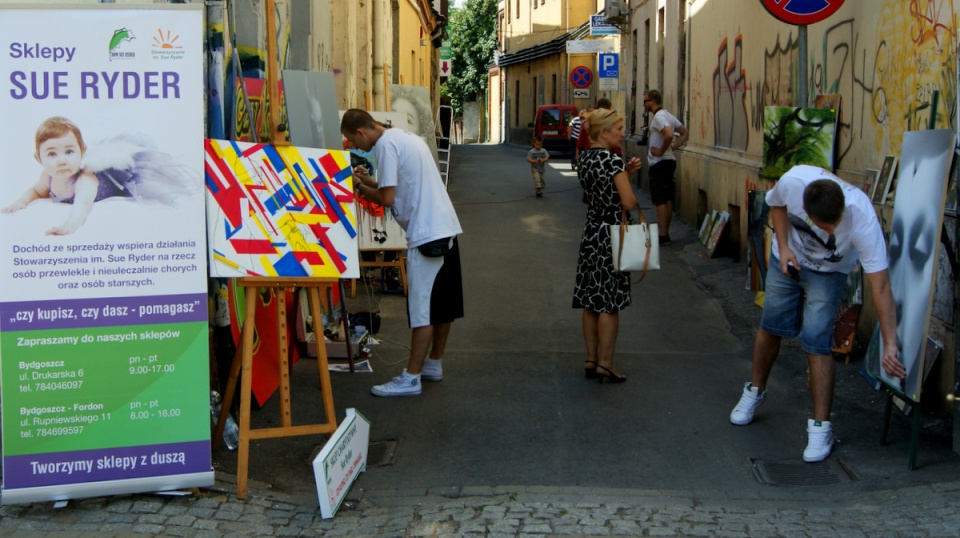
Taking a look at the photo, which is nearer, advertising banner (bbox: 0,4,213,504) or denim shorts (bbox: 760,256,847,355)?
advertising banner (bbox: 0,4,213,504)

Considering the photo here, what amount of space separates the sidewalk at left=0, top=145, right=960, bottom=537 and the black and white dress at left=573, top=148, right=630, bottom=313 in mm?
581

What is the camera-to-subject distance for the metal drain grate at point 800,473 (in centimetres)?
512

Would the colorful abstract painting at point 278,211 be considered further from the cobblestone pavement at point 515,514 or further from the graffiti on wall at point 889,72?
the graffiti on wall at point 889,72

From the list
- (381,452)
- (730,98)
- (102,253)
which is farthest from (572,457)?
(730,98)

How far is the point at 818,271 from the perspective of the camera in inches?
213

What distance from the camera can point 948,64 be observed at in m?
5.94

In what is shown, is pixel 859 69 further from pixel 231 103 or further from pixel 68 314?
pixel 68 314

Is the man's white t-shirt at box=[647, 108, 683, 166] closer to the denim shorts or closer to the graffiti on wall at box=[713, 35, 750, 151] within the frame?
the graffiti on wall at box=[713, 35, 750, 151]

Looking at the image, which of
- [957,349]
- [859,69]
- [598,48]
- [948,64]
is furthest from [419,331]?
[598,48]

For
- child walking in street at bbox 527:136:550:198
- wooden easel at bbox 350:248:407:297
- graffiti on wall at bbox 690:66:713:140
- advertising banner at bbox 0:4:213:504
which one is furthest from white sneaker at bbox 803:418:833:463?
child walking in street at bbox 527:136:550:198

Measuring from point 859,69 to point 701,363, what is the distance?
2.47 m

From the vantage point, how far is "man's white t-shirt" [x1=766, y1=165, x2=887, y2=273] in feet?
16.5

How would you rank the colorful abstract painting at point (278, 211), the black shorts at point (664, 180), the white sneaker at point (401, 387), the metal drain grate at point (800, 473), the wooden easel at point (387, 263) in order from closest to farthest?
the colorful abstract painting at point (278, 211) < the metal drain grate at point (800, 473) < the white sneaker at point (401, 387) < the wooden easel at point (387, 263) < the black shorts at point (664, 180)

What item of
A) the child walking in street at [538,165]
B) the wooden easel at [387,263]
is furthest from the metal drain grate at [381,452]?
the child walking in street at [538,165]
